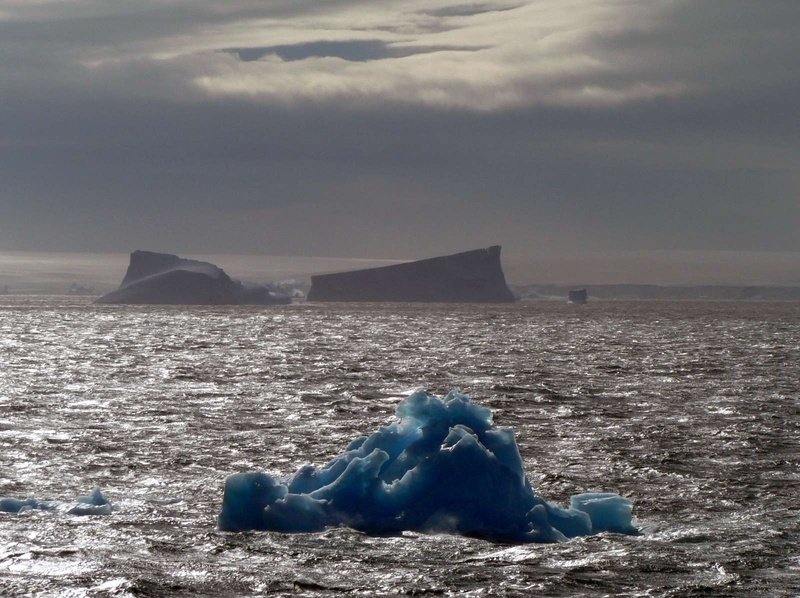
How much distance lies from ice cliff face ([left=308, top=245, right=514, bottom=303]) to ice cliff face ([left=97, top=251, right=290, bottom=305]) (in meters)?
8.10

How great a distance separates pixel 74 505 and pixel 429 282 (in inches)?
4337

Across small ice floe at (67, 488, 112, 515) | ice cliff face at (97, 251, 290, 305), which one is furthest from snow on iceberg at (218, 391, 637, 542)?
ice cliff face at (97, 251, 290, 305)

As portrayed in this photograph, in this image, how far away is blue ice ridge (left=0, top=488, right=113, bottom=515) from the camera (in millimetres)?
11453

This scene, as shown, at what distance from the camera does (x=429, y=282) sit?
122m

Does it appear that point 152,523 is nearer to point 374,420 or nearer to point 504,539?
point 504,539

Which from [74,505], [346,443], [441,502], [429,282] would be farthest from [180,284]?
[441,502]

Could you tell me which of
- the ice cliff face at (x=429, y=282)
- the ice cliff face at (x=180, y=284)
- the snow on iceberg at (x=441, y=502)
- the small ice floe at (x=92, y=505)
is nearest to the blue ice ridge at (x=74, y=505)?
the small ice floe at (x=92, y=505)

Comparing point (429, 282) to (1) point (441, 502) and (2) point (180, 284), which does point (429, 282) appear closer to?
(2) point (180, 284)

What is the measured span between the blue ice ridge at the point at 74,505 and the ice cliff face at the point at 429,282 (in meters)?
99.8

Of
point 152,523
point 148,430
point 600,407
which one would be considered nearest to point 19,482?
point 152,523

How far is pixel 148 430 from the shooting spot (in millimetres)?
17906

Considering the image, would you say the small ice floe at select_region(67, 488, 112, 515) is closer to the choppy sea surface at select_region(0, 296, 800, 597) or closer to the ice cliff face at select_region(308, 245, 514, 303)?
the choppy sea surface at select_region(0, 296, 800, 597)

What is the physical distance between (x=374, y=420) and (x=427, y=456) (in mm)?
8455

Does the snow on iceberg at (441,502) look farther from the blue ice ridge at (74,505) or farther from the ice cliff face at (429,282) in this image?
the ice cliff face at (429,282)
